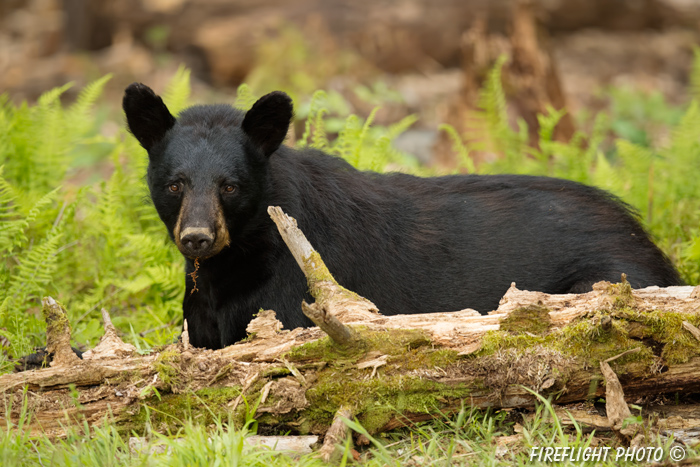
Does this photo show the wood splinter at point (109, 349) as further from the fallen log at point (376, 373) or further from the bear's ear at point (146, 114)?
the bear's ear at point (146, 114)

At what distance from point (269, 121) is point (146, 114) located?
802 mm

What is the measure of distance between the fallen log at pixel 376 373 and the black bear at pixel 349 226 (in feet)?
2.83

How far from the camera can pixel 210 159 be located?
169 inches

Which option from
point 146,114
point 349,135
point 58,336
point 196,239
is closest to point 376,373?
point 196,239

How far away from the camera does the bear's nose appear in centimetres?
396

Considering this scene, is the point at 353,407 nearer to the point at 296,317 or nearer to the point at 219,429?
the point at 219,429

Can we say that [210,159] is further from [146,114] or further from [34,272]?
[34,272]

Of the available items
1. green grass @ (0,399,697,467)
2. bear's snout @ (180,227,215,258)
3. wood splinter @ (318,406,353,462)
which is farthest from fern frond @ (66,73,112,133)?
wood splinter @ (318,406,353,462)

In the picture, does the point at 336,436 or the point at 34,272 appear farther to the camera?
the point at 34,272

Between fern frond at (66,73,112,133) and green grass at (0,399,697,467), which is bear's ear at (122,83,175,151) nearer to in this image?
green grass at (0,399,697,467)

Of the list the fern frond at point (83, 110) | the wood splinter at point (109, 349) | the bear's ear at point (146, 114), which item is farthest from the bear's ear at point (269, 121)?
the fern frond at point (83, 110)

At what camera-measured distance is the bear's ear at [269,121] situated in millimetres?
4375

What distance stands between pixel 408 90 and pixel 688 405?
1089cm

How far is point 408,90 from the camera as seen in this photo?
1388cm
